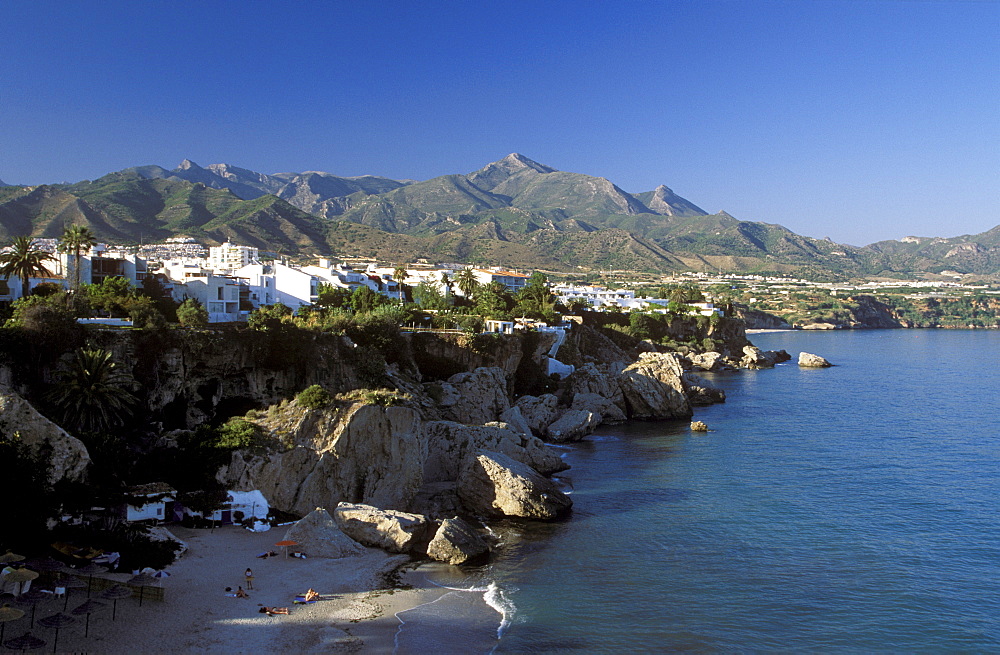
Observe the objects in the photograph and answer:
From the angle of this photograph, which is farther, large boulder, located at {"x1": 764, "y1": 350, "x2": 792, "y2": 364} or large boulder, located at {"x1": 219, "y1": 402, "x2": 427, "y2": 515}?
large boulder, located at {"x1": 764, "y1": 350, "x2": 792, "y2": 364}

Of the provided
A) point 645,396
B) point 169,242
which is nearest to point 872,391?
point 645,396

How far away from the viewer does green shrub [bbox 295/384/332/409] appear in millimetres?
32656

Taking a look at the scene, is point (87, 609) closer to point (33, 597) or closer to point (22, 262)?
point (33, 597)

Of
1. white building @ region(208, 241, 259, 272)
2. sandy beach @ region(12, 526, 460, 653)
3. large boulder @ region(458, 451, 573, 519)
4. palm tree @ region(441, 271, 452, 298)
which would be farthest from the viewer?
white building @ region(208, 241, 259, 272)

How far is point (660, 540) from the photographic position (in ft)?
96.6

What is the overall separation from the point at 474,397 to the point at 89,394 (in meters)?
24.9

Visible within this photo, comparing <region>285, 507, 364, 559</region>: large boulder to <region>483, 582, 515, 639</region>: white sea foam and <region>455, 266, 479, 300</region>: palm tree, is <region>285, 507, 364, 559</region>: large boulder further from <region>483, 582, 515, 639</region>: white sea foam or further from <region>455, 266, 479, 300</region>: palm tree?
<region>455, 266, 479, 300</region>: palm tree

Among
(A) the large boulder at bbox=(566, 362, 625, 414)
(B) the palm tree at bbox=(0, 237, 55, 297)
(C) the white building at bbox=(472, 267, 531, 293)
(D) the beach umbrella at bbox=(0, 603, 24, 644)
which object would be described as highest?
(C) the white building at bbox=(472, 267, 531, 293)

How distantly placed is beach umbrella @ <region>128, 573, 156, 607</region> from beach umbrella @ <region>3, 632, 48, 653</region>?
159 inches

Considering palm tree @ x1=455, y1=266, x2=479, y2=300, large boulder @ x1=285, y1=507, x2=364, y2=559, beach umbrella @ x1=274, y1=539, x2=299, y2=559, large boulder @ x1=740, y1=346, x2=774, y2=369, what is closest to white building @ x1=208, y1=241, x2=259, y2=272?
palm tree @ x1=455, y1=266, x2=479, y2=300

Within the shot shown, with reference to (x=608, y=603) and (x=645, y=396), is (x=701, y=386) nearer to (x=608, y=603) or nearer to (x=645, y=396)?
(x=645, y=396)

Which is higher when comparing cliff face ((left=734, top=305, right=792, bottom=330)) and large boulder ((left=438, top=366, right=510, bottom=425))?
cliff face ((left=734, top=305, right=792, bottom=330))

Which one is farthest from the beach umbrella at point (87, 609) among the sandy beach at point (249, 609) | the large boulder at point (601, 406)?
the large boulder at point (601, 406)

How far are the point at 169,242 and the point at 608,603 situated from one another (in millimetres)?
144224
